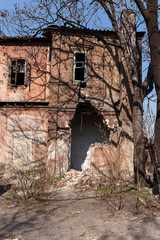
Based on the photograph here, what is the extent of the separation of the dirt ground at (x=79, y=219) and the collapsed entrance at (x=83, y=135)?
16.5 ft

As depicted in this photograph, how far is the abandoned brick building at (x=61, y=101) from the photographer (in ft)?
34.8

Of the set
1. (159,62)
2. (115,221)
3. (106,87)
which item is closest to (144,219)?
(115,221)

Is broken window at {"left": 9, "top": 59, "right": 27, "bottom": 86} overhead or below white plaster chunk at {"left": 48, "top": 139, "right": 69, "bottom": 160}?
overhead

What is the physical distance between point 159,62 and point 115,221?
14.7 ft

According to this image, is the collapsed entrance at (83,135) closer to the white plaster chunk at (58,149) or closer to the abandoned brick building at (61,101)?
the abandoned brick building at (61,101)

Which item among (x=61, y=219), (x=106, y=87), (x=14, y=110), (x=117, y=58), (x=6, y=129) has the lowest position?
(x=61, y=219)

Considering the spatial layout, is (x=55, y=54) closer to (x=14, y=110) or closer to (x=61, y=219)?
(x=14, y=110)

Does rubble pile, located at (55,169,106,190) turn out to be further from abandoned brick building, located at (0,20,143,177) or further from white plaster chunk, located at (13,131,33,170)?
white plaster chunk, located at (13,131,33,170)

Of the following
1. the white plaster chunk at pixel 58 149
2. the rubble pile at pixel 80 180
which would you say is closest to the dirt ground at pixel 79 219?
the rubble pile at pixel 80 180

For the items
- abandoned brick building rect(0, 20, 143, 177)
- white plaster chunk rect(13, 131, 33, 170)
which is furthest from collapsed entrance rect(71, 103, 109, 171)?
white plaster chunk rect(13, 131, 33, 170)

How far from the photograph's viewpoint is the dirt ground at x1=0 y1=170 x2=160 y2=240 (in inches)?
171

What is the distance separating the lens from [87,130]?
1272cm

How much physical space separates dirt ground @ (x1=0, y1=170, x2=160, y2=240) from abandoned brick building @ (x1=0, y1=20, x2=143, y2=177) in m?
3.60

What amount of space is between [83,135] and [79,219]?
7.59m
